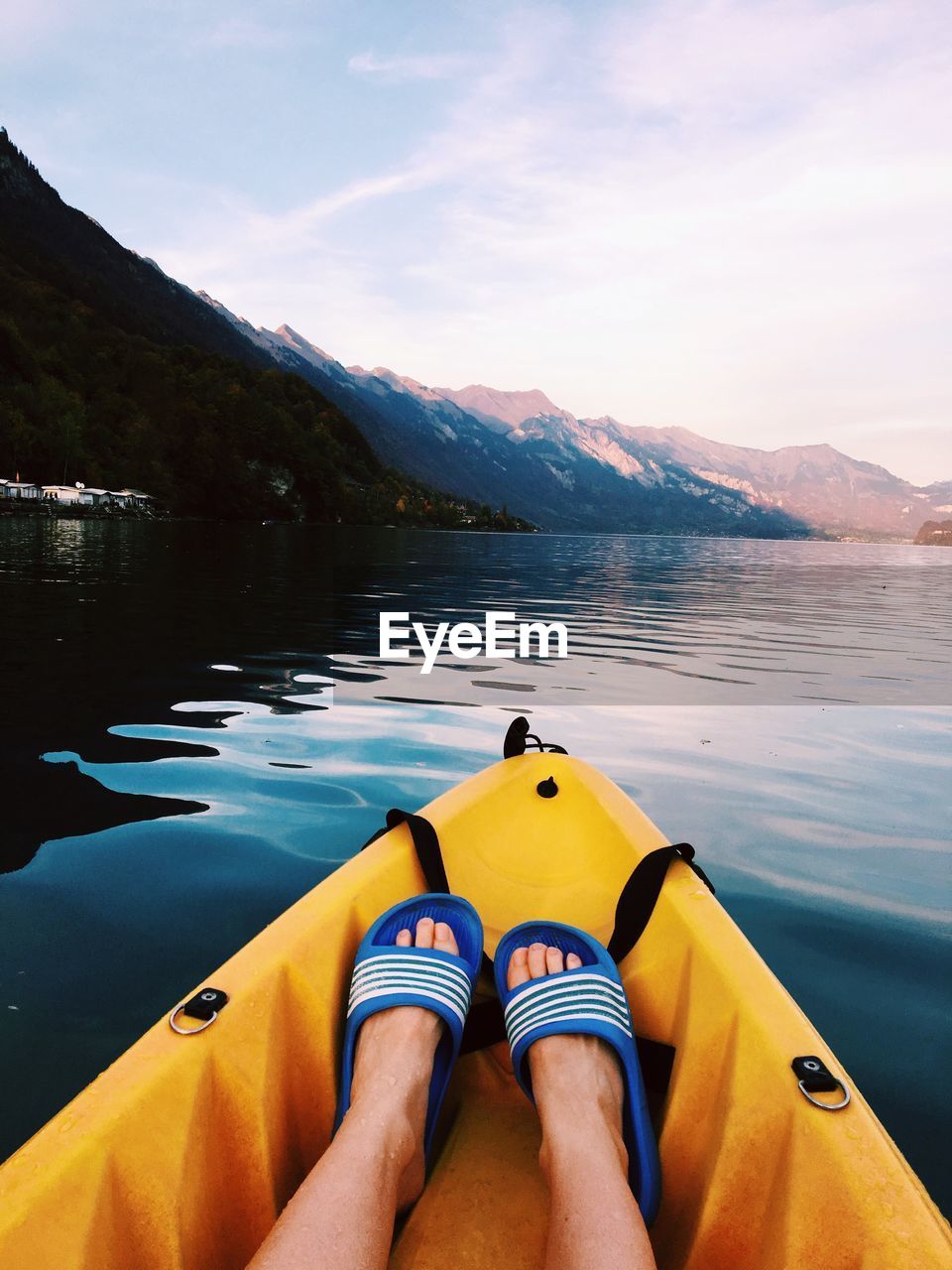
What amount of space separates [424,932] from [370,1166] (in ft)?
3.17

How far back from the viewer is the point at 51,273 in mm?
160500

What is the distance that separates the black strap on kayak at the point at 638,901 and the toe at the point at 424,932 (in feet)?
2.36

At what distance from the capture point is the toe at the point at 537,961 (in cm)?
257

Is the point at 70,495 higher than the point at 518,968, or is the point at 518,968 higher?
the point at 70,495

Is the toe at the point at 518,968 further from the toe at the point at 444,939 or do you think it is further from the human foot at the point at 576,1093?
the toe at the point at 444,939

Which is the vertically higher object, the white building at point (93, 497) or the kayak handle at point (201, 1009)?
the white building at point (93, 497)

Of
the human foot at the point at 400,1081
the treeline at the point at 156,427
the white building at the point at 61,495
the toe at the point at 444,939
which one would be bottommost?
the human foot at the point at 400,1081

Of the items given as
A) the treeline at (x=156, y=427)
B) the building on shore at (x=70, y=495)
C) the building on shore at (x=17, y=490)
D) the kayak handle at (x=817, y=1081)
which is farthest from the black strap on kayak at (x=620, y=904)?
the treeline at (x=156, y=427)

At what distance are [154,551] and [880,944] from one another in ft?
116

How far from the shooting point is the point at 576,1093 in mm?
2090

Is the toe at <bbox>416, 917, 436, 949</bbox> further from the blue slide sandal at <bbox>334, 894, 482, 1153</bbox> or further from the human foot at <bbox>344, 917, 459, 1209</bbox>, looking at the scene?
the human foot at <bbox>344, 917, 459, 1209</bbox>

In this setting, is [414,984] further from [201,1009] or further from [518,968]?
[201,1009]

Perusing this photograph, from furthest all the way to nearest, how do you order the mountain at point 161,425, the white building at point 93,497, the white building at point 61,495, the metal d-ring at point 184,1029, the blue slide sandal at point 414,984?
1. the mountain at point 161,425
2. the white building at point 93,497
3. the white building at point 61,495
4. the blue slide sandal at point 414,984
5. the metal d-ring at point 184,1029

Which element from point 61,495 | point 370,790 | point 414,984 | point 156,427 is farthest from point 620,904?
point 156,427
